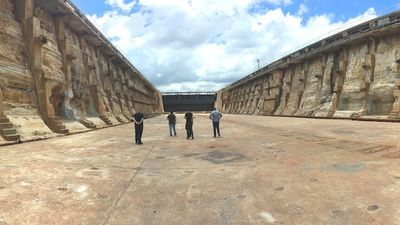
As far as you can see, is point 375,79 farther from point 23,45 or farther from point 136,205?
point 136,205

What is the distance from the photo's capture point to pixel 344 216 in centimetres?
477

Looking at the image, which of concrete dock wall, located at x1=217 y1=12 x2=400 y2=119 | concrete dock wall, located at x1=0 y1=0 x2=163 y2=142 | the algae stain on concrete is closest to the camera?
the algae stain on concrete

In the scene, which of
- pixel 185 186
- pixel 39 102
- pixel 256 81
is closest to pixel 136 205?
pixel 185 186

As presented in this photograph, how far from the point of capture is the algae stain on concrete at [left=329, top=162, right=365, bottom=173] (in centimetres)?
709

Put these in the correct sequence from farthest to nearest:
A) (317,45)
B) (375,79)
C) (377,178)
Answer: (317,45)
(375,79)
(377,178)

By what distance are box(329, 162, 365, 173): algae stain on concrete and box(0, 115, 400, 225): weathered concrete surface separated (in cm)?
2

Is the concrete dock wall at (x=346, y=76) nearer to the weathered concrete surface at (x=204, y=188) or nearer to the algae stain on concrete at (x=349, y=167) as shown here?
the algae stain on concrete at (x=349, y=167)

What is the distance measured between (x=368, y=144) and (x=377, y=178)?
506cm

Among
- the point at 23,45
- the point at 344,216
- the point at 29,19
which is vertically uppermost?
the point at 29,19

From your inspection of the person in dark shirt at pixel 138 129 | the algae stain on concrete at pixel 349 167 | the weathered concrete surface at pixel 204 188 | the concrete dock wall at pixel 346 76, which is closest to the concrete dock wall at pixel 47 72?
the person in dark shirt at pixel 138 129

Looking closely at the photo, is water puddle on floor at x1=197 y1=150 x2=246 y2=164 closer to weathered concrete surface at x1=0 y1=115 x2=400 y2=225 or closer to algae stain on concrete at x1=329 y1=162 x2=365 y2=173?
weathered concrete surface at x1=0 y1=115 x2=400 y2=225

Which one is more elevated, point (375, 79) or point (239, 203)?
point (375, 79)

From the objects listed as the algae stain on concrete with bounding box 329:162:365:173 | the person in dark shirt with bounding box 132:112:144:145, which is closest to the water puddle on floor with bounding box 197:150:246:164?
the algae stain on concrete with bounding box 329:162:365:173

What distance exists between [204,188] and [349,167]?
3.14 metres
